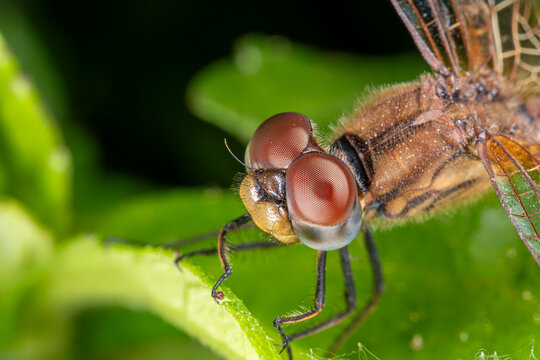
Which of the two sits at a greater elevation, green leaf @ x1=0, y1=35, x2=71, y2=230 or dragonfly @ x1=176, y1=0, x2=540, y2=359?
green leaf @ x1=0, y1=35, x2=71, y2=230

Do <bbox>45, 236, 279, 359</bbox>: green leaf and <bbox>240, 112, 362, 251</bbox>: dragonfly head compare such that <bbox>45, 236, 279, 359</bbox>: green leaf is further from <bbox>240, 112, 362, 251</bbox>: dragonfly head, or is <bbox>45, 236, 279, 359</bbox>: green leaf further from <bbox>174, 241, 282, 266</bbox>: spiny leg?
<bbox>240, 112, 362, 251</bbox>: dragonfly head

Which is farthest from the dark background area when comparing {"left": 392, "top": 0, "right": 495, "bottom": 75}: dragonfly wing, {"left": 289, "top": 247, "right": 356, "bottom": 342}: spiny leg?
{"left": 289, "top": 247, "right": 356, "bottom": 342}: spiny leg

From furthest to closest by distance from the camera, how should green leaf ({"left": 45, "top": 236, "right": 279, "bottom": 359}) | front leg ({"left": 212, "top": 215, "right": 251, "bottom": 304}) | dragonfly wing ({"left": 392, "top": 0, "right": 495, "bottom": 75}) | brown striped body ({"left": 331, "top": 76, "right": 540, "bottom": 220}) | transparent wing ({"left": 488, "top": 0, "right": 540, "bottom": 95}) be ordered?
1. transparent wing ({"left": 488, "top": 0, "right": 540, "bottom": 95})
2. dragonfly wing ({"left": 392, "top": 0, "right": 495, "bottom": 75})
3. brown striped body ({"left": 331, "top": 76, "right": 540, "bottom": 220})
4. front leg ({"left": 212, "top": 215, "right": 251, "bottom": 304})
5. green leaf ({"left": 45, "top": 236, "right": 279, "bottom": 359})

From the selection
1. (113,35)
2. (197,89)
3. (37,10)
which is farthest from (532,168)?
(37,10)

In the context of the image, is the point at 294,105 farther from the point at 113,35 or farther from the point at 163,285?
the point at 163,285

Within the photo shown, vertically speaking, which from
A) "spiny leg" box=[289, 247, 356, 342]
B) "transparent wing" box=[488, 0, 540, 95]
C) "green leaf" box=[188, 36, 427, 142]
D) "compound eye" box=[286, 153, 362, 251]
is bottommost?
"spiny leg" box=[289, 247, 356, 342]

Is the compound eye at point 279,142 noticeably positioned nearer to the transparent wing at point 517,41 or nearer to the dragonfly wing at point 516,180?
the dragonfly wing at point 516,180
